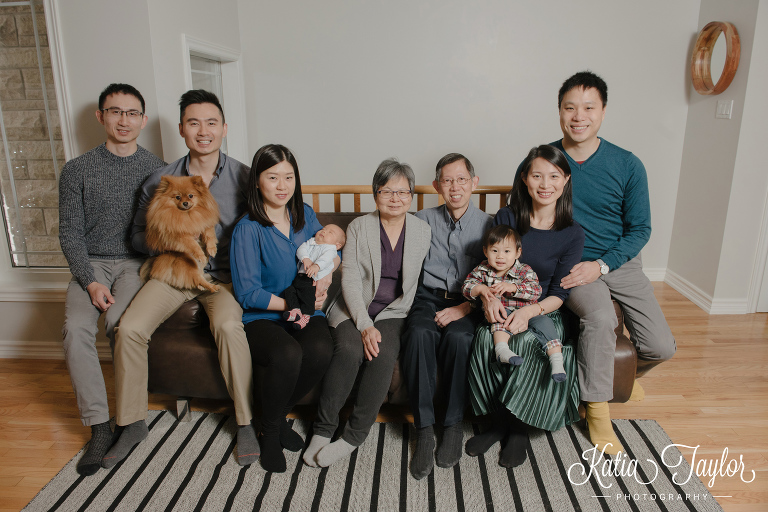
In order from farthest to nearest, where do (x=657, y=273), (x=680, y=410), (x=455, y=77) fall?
(x=657, y=273) → (x=455, y=77) → (x=680, y=410)

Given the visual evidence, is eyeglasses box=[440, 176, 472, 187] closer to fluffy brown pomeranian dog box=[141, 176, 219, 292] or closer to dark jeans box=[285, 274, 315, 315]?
dark jeans box=[285, 274, 315, 315]

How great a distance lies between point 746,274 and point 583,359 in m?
2.12

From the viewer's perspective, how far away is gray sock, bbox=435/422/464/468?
75.8 inches

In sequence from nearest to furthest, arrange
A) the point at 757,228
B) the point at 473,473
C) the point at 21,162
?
the point at 473,473 < the point at 21,162 < the point at 757,228

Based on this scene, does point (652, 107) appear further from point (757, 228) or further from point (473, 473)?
point (473, 473)

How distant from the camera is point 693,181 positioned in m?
3.64

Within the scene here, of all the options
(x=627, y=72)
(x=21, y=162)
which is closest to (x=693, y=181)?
(x=627, y=72)

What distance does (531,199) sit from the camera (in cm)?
213

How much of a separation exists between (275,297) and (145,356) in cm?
56

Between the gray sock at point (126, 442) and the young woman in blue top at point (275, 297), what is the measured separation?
49cm

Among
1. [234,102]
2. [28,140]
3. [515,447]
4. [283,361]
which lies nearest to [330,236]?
[283,361]

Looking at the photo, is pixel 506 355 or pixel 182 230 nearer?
pixel 506 355

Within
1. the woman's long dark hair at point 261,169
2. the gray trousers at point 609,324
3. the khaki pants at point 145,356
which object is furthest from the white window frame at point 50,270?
the gray trousers at point 609,324

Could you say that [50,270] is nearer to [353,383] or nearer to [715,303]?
[353,383]
